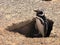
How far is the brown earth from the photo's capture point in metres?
3.51

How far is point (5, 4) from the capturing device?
4.79 metres

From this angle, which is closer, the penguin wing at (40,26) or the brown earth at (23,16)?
the brown earth at (23,16)

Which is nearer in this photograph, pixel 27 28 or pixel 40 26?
pixel 40 26

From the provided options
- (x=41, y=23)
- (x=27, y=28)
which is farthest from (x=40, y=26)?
(x=27, y=28)

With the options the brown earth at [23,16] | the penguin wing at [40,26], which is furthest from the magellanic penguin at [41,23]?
the brown earth at [23,16]

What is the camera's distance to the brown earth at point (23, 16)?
11.5ft

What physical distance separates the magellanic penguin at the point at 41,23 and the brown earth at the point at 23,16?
0.14 m

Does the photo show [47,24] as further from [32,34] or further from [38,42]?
[38,42]

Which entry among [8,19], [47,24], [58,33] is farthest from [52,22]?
[8,19]

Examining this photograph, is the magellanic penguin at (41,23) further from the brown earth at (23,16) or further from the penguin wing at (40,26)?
the brown earth at (23,16)

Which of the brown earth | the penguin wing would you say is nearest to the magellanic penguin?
the penguin wing

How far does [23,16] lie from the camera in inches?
170

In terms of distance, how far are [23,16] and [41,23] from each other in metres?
0.39

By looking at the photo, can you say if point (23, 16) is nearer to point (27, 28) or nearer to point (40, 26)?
point (27, 28)
